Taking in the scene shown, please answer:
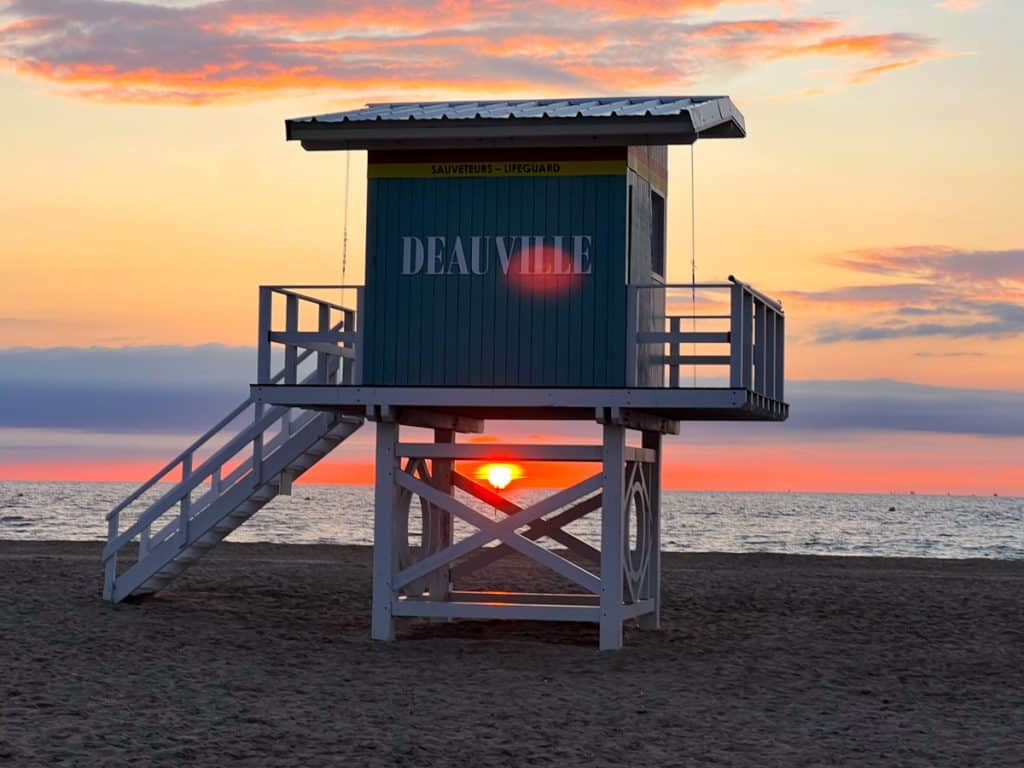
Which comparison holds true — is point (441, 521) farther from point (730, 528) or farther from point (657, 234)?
point (730, 528)

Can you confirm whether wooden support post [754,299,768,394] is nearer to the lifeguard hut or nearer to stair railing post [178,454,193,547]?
the lifeguard hut

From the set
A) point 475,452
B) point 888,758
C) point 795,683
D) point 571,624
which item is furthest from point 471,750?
point 571,624

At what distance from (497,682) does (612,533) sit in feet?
9.94

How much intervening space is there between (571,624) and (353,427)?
4.60 m

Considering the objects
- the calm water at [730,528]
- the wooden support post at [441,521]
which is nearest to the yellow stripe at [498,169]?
the wooden support post at [441,521]

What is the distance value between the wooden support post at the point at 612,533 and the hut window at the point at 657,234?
2.83 metres

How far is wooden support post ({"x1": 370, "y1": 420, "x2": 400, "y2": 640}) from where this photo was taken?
65.4ft

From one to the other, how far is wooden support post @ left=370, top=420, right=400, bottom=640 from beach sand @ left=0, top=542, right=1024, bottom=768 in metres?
0.43

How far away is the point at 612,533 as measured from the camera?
1934 centimetres

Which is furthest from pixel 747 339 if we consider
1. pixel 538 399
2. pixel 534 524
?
pixel 534 524

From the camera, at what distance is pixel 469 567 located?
22922mm

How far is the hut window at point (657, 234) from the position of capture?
21.0m

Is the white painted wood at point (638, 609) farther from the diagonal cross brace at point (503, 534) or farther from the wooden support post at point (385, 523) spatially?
the wooden support post at point (385, 523)

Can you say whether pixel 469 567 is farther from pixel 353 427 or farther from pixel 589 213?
pixel 589 213
